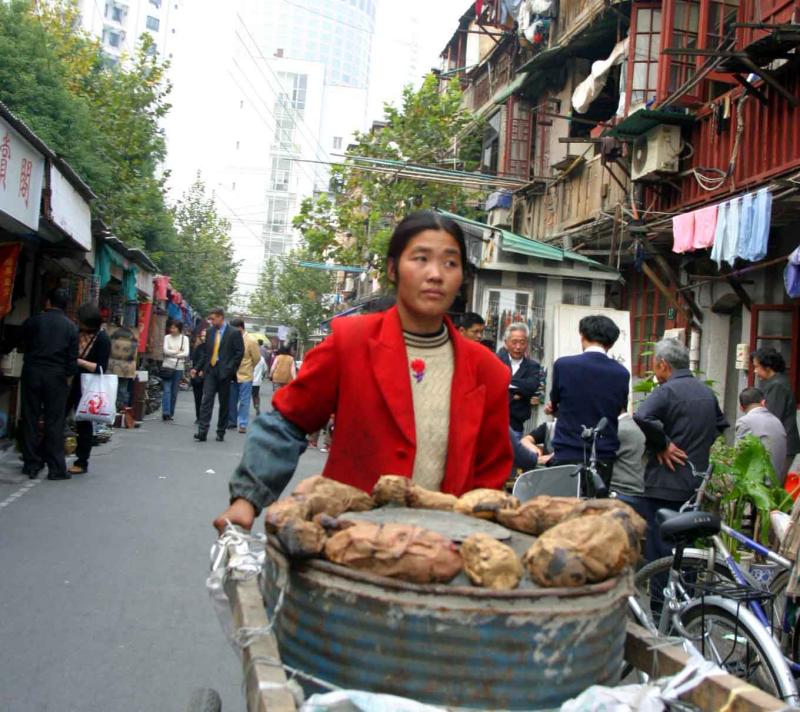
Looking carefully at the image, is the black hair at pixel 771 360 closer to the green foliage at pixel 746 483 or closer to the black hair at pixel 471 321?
the green foliage at pixel 746 483

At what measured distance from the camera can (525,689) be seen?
5.87ft

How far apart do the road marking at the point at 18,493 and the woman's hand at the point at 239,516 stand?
6.44m

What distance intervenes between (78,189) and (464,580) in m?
9.95

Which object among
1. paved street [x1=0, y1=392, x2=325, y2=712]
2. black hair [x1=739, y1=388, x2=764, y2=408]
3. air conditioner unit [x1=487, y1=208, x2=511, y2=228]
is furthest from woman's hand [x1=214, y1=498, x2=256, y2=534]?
air conditioner unit [x1=487, y1=208, x2=511, y2=228]

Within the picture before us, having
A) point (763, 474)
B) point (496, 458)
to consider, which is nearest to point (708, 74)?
point (763, 474)

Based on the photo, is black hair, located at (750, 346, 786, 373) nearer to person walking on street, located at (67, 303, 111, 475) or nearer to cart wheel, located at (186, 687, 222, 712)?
person walking on street, located at (67, 303, 111, 475)

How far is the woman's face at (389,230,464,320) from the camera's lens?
2.59 metres

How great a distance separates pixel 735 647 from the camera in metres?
4.05

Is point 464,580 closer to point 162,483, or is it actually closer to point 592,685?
point 592,685

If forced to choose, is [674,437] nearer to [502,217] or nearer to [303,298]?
[502,217]

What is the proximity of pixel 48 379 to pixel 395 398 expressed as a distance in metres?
7.87

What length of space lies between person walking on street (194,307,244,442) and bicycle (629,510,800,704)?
10.9 metres

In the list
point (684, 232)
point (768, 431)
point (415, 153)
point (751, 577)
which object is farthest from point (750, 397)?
point (415, 153)

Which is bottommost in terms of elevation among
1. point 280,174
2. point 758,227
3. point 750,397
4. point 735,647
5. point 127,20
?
point 735,647
